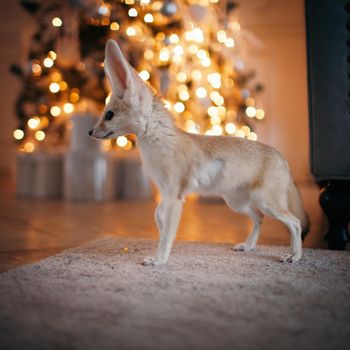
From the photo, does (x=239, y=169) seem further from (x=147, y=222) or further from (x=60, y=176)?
(x=60, y=176)

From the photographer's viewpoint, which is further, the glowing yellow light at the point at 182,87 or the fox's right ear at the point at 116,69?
the glowing yellow light at the point at 182,87

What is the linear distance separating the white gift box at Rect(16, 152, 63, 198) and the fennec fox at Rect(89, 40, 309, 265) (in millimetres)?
2615

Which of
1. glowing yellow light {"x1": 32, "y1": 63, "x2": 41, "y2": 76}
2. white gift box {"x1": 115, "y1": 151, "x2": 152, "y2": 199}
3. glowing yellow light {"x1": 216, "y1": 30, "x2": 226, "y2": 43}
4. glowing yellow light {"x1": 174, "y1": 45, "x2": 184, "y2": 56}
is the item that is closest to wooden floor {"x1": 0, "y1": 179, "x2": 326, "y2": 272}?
white gift box {"x1": 115, "y1": 151, "x2": 152, "y2": 199}

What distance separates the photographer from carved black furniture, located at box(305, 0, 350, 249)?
1.95 meters

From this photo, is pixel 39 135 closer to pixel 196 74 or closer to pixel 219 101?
pixel 196 74

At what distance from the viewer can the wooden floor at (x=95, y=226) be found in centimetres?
211

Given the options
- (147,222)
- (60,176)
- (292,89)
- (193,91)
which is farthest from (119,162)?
(292,89)

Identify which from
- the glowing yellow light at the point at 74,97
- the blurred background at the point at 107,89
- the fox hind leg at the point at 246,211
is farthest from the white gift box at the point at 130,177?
the fox hind leg at the point at 246,211

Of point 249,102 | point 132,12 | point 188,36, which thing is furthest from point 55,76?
point 249,102

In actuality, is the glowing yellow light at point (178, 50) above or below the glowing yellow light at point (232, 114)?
above

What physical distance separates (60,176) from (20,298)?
3.28m

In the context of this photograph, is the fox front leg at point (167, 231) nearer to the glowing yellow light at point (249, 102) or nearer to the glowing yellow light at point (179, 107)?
the glowing yellow light at point (179, 107)

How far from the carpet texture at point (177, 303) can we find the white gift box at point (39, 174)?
103 inches

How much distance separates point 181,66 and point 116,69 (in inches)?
109
